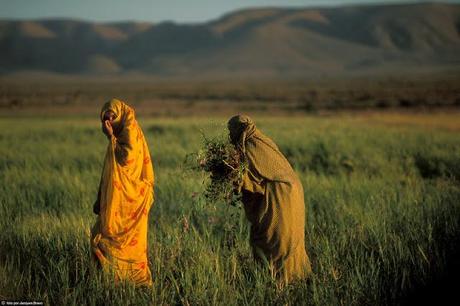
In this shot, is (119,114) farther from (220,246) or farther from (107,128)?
(220,246)

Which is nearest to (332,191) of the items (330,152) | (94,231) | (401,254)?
(401,254)

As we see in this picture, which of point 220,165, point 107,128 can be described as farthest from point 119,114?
point 220,165

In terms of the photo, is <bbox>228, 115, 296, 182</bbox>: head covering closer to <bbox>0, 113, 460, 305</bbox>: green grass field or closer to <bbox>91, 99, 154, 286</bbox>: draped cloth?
<bbox>0, 113, 460, 305</bbox>: green grass field

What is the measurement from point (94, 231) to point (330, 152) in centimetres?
790

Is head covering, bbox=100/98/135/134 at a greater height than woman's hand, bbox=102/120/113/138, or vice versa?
head covering, bbox=100/98/135/134

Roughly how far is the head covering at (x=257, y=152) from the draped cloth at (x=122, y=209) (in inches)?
31.3

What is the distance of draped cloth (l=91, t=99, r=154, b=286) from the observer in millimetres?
4445

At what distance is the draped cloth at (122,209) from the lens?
14.6 ft

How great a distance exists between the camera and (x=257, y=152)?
437cm

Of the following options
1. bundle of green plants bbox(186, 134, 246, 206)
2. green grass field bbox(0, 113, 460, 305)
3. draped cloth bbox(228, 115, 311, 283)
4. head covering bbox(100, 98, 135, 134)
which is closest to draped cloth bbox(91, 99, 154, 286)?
head covering bbox(100, 98, 135, 134)

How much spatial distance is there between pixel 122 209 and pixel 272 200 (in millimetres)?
1131

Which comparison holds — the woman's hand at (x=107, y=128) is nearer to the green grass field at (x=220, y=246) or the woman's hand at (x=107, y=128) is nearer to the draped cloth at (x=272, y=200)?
the green grass field at (x=220, y=246)

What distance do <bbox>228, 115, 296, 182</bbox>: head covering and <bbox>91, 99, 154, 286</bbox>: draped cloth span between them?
80cm

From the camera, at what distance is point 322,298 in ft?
13.0
